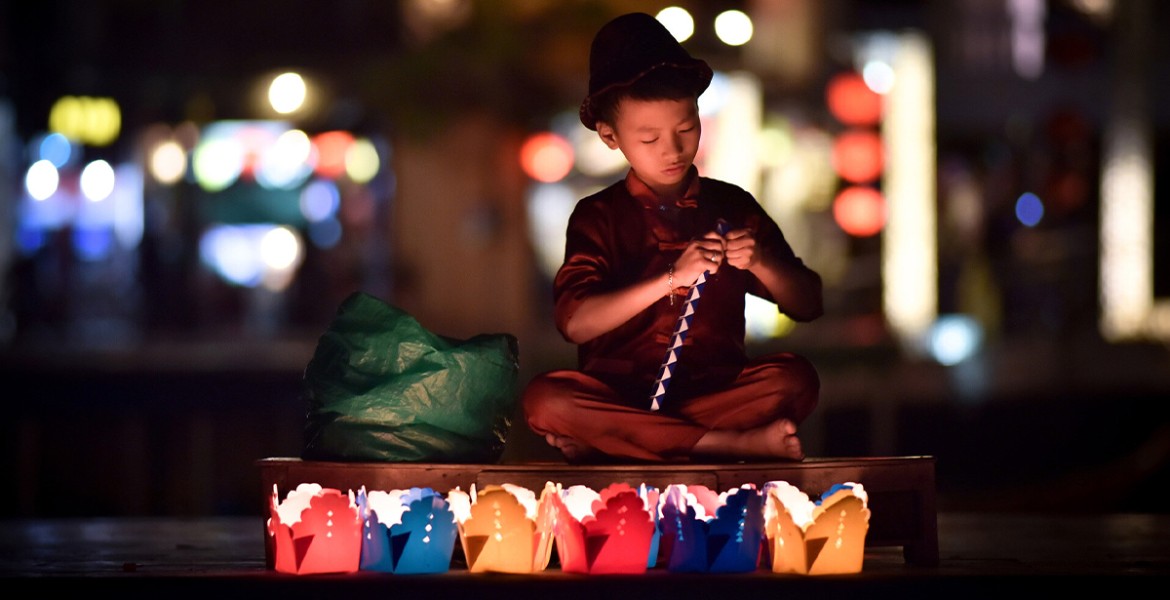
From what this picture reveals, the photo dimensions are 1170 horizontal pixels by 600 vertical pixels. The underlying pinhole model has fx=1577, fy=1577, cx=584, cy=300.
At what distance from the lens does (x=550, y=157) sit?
1675cm

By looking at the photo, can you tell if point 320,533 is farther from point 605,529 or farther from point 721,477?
point 721,477

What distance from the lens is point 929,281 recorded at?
1758 centimetres

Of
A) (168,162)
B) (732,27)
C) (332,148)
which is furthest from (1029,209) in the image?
(168,162)

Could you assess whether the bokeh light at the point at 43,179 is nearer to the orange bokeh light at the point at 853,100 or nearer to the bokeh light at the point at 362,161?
the bokeh light at the point at 362,161

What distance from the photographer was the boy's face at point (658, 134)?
13.0ft

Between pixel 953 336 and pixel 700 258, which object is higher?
pixel 700 258

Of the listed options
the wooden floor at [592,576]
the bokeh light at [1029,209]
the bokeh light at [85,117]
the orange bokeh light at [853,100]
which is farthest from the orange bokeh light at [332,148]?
the wooden floor at [592,576]

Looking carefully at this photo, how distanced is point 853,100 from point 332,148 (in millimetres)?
5823

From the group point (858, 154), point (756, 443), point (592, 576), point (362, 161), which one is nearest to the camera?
→ point (592, 576)

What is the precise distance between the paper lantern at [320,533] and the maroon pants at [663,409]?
1.79ft

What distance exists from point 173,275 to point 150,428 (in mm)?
10477

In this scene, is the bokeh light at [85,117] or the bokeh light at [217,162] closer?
the bokeh light at [85,117]

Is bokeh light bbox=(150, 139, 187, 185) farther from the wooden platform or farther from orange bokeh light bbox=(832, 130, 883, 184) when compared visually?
the wooden platform

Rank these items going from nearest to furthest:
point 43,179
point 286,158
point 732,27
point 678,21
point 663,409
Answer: point 663,409, point 678,21, point 732,27, point 286,158, point 43,179
